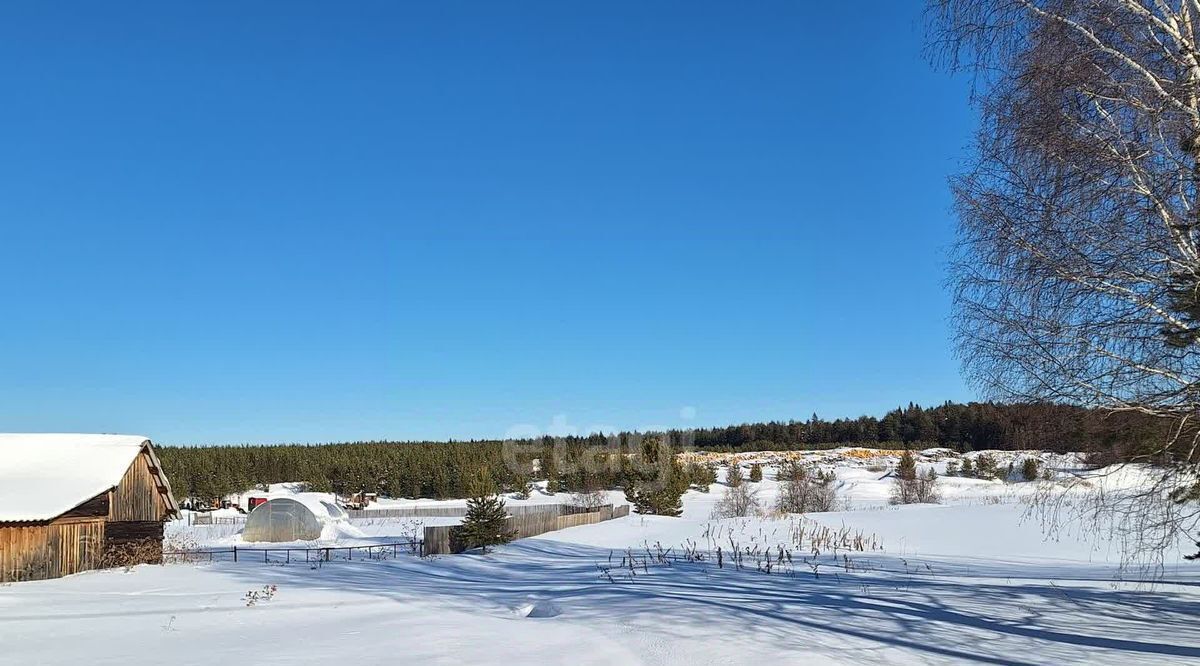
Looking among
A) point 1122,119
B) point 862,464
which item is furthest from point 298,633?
point 862,464

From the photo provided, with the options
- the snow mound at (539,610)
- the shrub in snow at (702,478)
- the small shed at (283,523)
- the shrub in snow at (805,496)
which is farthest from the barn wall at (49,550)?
the shrub in snow at (702,478)

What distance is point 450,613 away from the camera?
1289 centimetres

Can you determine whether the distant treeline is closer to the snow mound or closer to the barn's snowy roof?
the barn's snowy roof

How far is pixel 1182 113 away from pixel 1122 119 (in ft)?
2.01

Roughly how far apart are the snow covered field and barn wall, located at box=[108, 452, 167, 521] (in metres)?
5.58

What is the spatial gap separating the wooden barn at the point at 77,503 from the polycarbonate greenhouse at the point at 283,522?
469 inches

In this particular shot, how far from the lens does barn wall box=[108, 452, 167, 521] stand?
93.3 ft

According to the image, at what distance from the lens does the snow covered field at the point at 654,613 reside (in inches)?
359

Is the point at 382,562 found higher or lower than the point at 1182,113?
lower

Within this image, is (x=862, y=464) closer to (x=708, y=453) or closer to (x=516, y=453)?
(x=708, y=453)

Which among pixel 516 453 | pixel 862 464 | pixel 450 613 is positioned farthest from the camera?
pixel 516 453

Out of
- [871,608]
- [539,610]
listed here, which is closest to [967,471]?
[871,608]

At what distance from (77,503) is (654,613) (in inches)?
879

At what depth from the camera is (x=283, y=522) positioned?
144 ft
